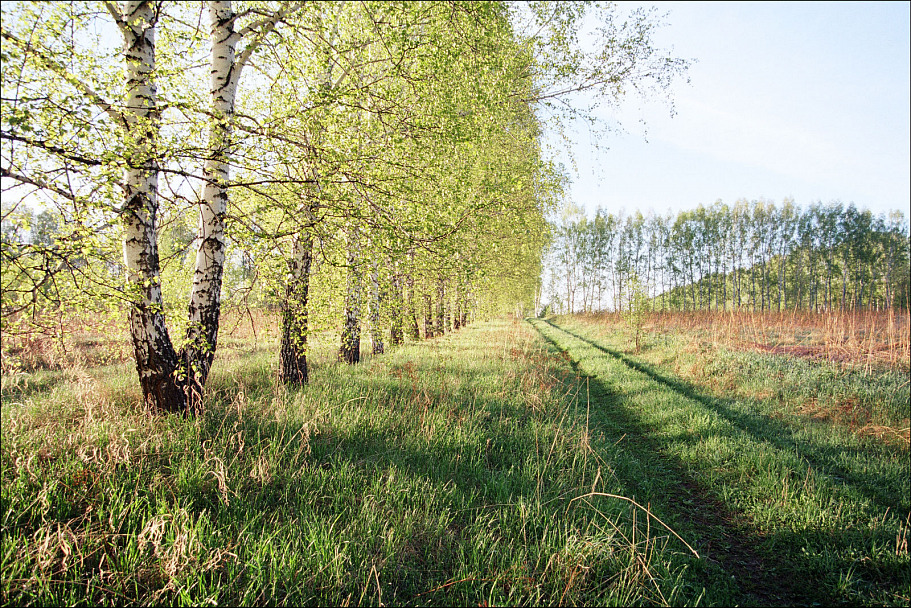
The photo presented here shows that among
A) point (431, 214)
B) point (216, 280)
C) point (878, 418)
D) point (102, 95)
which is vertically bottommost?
point (878, 418)

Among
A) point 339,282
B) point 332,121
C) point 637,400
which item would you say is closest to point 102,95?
point 332,121

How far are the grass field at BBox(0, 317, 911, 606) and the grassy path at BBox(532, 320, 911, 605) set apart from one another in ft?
0.08

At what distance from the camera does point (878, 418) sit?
6750mm

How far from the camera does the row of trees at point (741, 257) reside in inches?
1906

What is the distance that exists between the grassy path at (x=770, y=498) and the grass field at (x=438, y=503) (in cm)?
3

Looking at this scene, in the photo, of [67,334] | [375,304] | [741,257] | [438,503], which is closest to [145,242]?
[67,334]

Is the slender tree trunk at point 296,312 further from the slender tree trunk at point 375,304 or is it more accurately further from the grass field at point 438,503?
the slender tree trunk at point 375,304

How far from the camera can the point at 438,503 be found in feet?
11.0

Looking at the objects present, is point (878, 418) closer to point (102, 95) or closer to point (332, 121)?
point (332, 121)

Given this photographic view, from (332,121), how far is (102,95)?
2170 mm

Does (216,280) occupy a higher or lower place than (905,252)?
lower

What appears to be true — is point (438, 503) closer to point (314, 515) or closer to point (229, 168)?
point (314, 515)

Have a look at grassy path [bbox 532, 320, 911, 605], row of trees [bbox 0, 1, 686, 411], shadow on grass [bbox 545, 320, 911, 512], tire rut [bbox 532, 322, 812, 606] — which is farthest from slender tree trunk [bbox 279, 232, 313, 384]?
shadow on grass [bbox 545, 320, 911, 512]

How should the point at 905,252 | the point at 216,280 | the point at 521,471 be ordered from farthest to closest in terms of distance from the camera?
the point at 905,252, the point at 216,280, the point at 521,471
